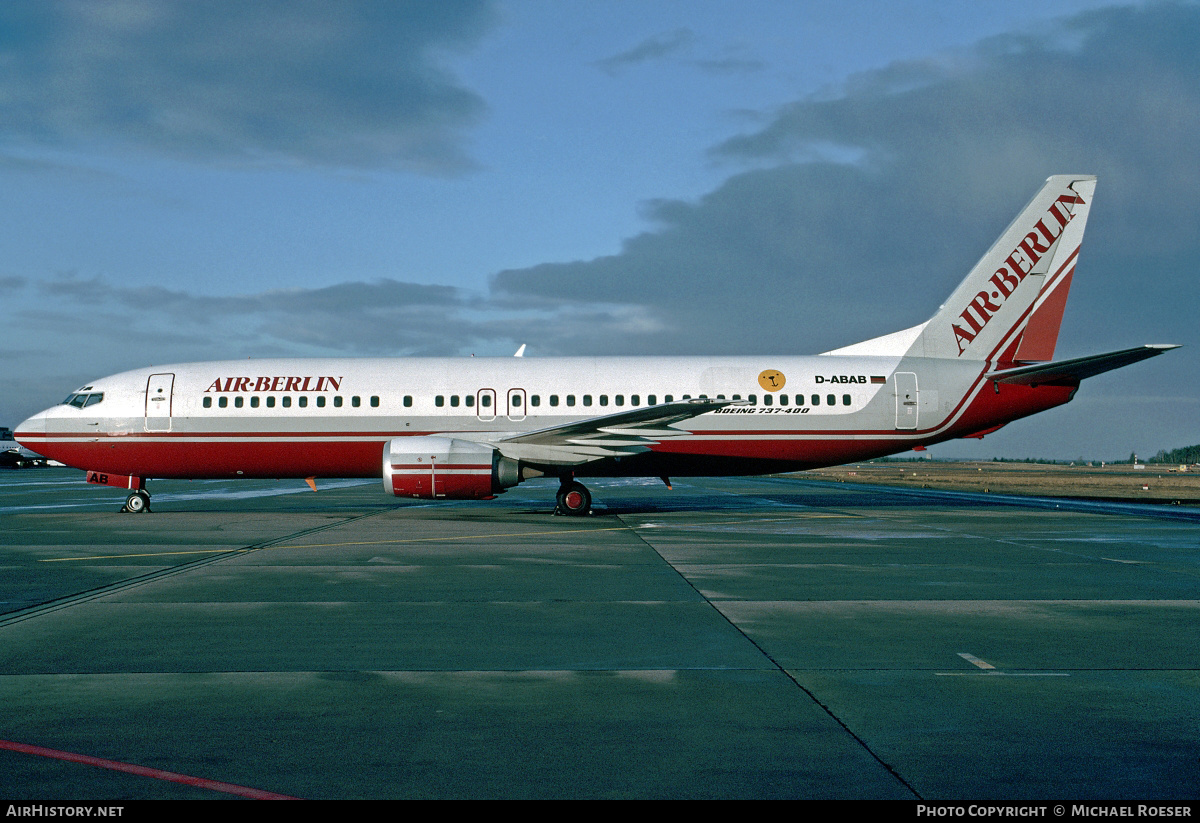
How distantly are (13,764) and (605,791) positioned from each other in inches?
130

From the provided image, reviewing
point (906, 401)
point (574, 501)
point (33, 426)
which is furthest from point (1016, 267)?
point (33, 426)

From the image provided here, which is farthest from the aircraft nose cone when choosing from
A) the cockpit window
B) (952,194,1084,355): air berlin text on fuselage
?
(952,194,1084,355): air berlin text on fuselage

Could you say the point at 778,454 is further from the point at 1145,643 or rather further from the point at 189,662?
the point at 189,662

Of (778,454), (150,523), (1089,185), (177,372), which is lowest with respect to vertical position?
(150,523)

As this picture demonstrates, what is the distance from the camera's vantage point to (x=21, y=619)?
877cm

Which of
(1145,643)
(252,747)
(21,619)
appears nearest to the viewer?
(252,747)

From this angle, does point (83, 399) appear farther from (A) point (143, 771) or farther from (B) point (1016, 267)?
(B) point (1016, 267)

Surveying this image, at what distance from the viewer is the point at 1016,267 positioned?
24062 mm

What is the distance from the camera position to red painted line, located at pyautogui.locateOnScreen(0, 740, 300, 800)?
14.3 feet

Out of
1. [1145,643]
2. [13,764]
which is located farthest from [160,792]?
[1145,643]

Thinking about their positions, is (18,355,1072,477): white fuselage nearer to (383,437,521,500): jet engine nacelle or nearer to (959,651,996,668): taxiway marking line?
(383,437,521,500): jet engine nacelle

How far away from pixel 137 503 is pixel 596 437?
12.7 meters

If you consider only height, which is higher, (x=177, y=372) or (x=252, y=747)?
(x=177, y=372)

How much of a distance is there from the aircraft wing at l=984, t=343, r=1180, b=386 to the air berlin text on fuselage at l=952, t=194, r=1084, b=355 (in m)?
1.48
